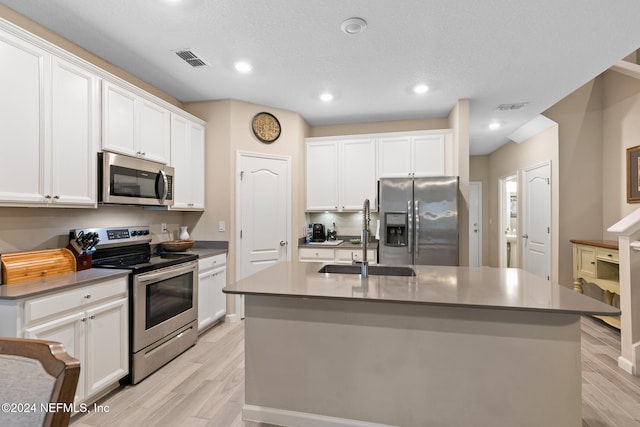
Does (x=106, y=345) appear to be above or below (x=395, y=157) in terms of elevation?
below

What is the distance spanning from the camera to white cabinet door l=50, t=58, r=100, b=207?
2.09 metres

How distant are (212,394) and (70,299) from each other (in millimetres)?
1164

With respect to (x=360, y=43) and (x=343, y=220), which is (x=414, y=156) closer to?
(x=343, y=220)

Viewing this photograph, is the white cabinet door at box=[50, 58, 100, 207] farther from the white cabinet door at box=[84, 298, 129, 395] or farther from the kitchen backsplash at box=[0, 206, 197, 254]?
the white cabinet door at box=[84, 298, 129, 395]

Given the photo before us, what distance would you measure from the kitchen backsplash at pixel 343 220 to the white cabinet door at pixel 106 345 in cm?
283

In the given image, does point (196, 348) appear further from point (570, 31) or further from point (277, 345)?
point (570, 31)

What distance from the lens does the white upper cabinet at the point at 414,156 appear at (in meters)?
4.02

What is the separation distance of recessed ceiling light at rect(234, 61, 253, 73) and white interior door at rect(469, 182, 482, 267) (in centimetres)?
575

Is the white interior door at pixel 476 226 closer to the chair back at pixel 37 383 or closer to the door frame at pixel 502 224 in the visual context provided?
the door frame at pixel 502 224

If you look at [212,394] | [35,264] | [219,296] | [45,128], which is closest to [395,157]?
[219,296]

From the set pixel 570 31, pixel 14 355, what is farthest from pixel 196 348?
pixel 570 31

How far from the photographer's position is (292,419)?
1.82 metres

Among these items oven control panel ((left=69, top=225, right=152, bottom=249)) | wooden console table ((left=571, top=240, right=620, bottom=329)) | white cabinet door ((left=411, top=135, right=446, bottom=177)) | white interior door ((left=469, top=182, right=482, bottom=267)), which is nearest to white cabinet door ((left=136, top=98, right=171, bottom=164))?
oven control panel ((left=69, top=225, right=152, bottom=249))

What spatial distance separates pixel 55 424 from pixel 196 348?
8.49 ft
